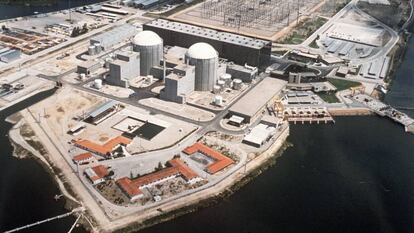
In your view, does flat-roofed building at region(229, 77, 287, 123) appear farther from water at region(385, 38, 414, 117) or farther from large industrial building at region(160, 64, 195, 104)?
water at region(385, 38, 414, 117)

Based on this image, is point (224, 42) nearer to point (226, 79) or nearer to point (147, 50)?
point (226, 79)

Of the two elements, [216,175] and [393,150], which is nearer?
[216,175]

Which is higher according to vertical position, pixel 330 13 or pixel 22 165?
pixel 330 13

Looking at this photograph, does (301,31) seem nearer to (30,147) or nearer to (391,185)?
(391,185)

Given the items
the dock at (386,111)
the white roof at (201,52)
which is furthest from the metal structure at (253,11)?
the dock at (386,111)

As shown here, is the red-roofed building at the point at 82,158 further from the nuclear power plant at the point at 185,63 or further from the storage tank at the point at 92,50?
the storage tank at the point at 92,50

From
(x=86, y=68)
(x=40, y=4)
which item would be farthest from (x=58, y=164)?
(x=40, y=4)

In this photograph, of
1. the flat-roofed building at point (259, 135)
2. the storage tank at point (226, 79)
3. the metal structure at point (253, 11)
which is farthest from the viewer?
the metal structure at point (253, 11)
